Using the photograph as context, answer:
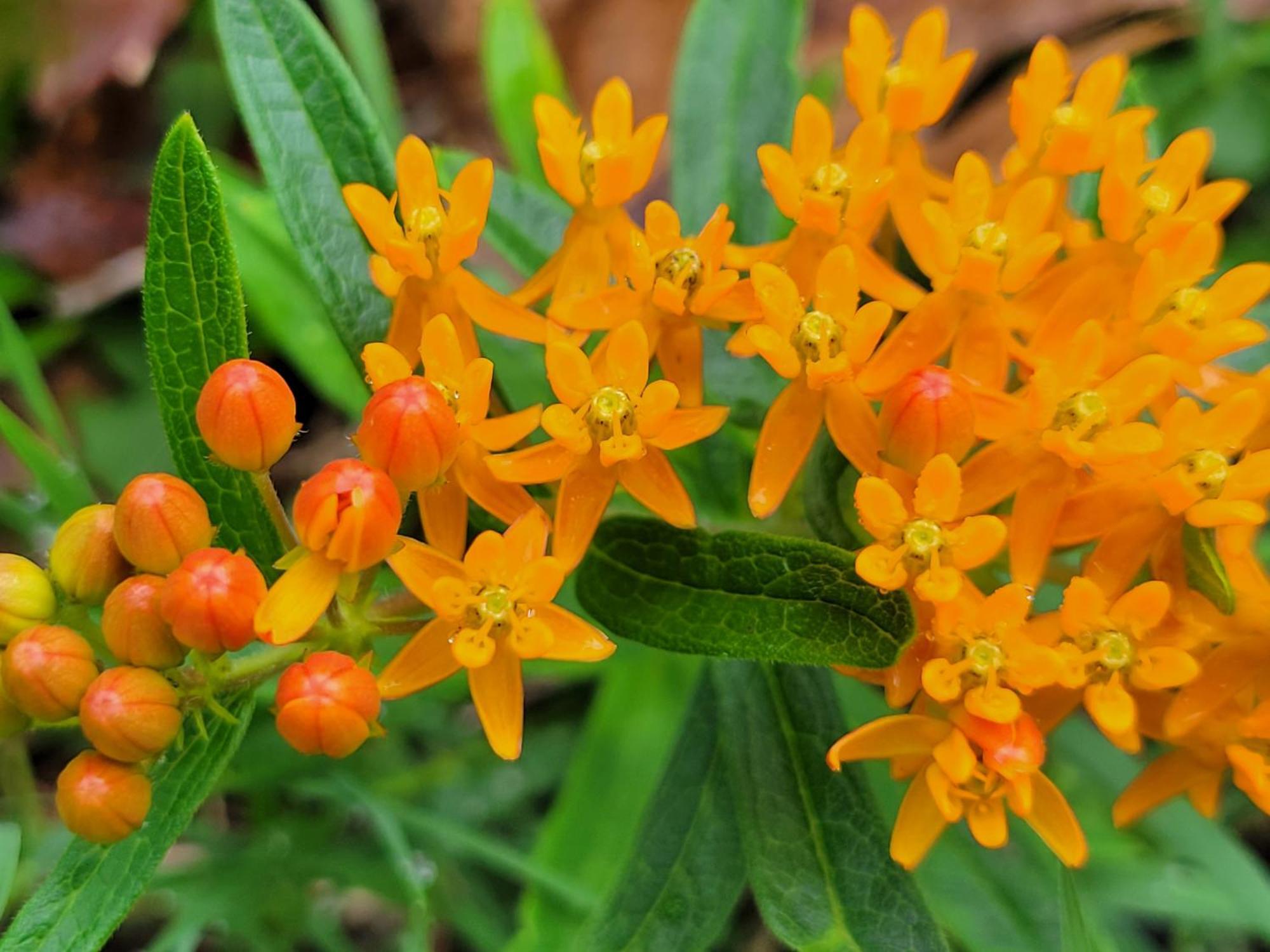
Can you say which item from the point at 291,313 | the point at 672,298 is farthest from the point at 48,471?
the point at 672,298

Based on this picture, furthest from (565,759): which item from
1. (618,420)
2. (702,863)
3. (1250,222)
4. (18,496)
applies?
(1250,222)

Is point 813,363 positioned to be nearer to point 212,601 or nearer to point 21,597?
point 212,601

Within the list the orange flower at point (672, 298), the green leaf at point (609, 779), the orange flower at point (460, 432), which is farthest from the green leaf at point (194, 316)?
the green leaf at point (609, 779)

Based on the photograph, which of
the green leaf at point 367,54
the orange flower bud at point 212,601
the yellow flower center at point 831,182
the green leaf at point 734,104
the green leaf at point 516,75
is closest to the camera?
the orange flower bud at point 212,601

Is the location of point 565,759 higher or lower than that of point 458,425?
lower

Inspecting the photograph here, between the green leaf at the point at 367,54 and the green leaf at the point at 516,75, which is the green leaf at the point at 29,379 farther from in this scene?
the green leaf at the point at 516,75

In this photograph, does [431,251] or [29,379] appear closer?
[431,251]

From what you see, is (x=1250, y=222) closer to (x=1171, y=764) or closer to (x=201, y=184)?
(x=1171, y=764)
